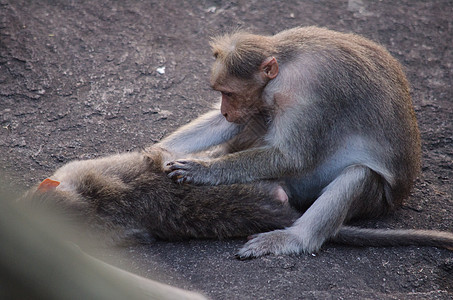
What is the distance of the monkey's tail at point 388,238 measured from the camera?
15.7 feet

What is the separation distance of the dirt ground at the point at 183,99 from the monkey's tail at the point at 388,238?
74 mm

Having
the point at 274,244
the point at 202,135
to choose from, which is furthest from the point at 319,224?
the point at 202,135

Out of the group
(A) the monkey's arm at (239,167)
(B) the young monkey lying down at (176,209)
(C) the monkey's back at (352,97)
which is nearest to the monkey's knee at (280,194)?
(B) the young monkey lying down at (176,209)

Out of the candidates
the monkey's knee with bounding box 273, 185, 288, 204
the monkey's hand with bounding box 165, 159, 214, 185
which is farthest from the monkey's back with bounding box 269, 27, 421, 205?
the monkey's hand with bounding box 165, 159, 214, 185

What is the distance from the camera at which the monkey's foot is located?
4555 mm

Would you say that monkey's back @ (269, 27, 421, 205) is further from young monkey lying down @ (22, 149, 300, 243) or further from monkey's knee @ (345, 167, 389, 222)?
young monkey lying down @ (22, 149, 300, 243)

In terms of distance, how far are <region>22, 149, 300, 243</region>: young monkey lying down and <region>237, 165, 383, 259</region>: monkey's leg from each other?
0.18 m

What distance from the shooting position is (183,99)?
6676 millimetres

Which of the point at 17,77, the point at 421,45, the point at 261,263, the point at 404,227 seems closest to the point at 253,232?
the point at 261,263

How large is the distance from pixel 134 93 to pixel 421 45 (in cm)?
408

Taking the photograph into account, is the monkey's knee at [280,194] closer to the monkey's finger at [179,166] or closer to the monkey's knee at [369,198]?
the monkey's knee at [369,198]

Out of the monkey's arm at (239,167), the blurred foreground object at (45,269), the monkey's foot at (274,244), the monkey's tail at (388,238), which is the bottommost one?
the monkey's tail at (388,238)

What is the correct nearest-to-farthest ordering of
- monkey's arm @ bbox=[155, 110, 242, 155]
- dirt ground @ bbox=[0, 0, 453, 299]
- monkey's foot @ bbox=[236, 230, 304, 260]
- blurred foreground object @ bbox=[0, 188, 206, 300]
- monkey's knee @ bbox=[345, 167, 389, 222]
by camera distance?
blurred foreground object @ bbox=[0, 188, 206, 300]
dirt ground @ bbox=[0, 0, 453, 299]
monkey's foot @ bbox=[236, 230, 304, 260]
monkey's knee @ bbox=[345, 167, 389, 222]
monkey's arm @ bbox=[155, 110, 242, 155]

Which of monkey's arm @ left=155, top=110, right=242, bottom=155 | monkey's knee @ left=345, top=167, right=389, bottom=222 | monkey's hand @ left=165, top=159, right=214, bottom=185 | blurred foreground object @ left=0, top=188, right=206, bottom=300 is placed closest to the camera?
blurred foreground object @ left=0, top=188, right=206, bottom=300
